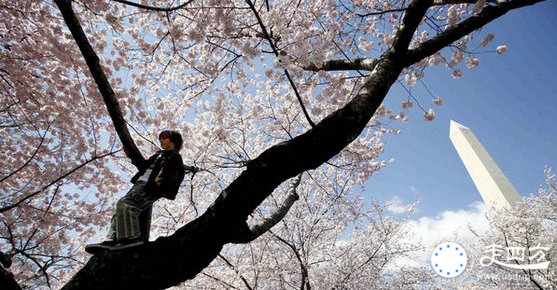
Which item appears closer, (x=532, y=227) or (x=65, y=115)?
(x=65, y=115)

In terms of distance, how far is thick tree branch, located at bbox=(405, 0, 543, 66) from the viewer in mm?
2607

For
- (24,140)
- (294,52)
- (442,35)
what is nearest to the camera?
(442,35)

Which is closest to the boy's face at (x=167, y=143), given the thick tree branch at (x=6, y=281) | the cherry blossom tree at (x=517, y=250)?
the thick tree branch at (x=6, y=281)

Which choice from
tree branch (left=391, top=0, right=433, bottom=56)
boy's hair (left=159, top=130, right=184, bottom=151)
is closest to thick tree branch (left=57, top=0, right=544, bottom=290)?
tree branch (left=391, top=0, right=433, bottom=56)

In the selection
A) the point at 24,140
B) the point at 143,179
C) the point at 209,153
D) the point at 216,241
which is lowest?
the point at 216,241

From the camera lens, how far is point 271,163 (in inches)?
68.0

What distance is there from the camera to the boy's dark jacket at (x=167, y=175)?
2.31 meters

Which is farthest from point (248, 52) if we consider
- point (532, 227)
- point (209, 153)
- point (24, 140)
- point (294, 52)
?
point (532, 227)

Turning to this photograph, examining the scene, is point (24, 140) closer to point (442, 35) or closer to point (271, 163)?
point (271, 163)

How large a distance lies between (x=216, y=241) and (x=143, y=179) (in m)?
1.15

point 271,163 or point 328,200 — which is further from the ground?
point 328,200

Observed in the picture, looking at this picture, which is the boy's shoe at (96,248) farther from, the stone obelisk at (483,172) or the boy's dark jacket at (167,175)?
the stone obelisk at (483,172)

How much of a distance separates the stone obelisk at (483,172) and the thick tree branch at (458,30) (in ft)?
52.9

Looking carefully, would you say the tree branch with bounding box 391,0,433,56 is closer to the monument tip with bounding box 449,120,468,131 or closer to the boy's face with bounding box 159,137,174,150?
the boy's face with bounding box 159,137,174,150
